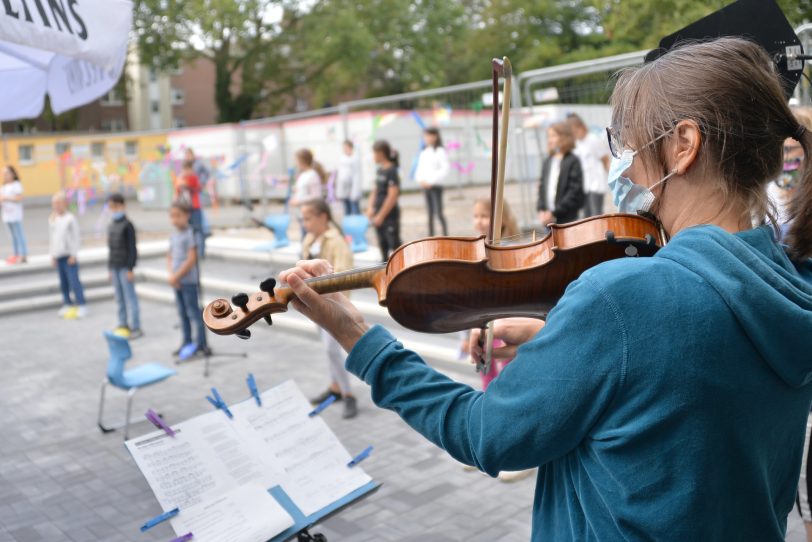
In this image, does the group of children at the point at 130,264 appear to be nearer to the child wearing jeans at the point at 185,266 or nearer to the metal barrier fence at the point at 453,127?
the child wearing jeans at the point at 185,266

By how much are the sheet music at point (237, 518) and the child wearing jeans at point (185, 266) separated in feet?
19.5

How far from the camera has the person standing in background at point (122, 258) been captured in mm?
9781

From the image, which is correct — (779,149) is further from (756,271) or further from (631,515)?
(631,515)

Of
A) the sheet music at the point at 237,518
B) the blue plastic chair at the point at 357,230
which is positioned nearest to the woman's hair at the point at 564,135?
the blue plastic chair at the point at 357,230

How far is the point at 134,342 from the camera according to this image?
995 cm

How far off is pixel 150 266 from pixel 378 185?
20.1ft

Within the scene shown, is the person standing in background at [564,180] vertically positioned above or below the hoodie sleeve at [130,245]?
above

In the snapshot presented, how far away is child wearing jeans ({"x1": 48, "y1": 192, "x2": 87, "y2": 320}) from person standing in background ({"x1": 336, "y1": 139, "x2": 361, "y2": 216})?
399cm

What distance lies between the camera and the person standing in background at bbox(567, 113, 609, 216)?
9.61 metres

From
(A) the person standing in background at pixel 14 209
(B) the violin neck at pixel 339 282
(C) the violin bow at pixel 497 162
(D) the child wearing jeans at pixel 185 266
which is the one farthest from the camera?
(A) the person standing in background at pixel 14 209

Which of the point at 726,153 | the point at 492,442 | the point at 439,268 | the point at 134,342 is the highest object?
the point at 726,153

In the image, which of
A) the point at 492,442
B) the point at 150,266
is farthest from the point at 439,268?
the point at 150,266

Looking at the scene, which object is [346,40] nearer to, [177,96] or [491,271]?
[177,96]

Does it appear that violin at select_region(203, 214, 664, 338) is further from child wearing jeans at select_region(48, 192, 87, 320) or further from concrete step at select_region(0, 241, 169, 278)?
concrete step at select_region(0, 241, 169, 278)
